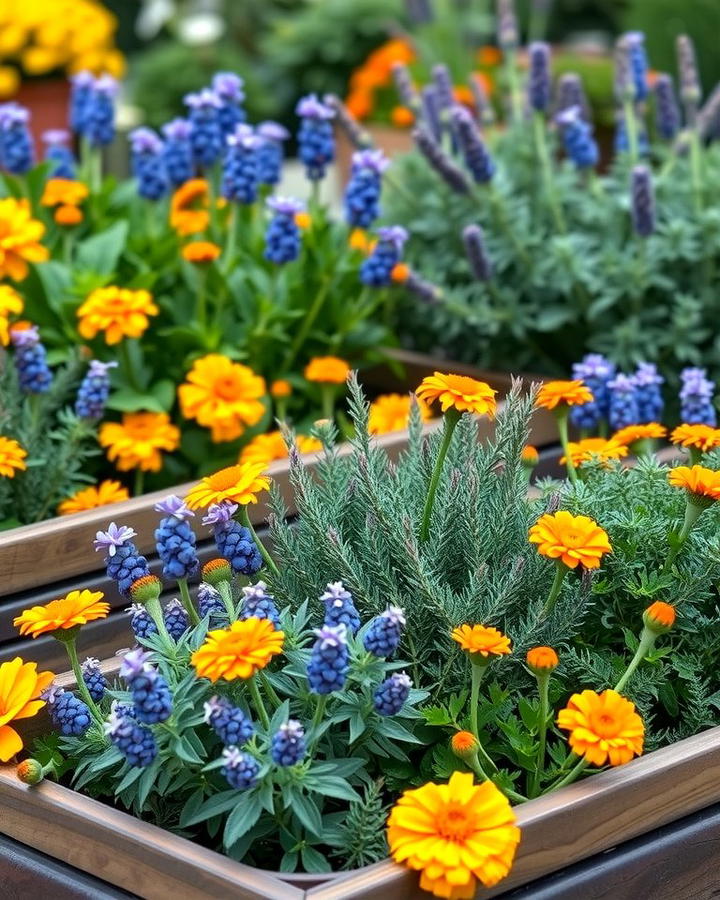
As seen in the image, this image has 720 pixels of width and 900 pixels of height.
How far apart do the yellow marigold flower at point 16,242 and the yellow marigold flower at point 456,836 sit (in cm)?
134

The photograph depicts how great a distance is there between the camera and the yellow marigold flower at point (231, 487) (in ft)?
5.08

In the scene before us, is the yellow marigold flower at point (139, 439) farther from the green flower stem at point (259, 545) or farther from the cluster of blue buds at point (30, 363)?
the green flower stem at point (259, 545)

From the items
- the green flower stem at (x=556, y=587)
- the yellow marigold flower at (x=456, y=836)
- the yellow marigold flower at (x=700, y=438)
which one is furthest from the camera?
the yellow marigold flower at (x=700, y=438)

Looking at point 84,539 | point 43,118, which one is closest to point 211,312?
point 84,539

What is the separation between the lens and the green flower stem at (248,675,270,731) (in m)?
1.42

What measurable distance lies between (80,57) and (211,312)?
123 inches

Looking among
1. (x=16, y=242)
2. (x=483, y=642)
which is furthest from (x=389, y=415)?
(x=483, y=642)

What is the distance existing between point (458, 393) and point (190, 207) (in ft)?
5.45

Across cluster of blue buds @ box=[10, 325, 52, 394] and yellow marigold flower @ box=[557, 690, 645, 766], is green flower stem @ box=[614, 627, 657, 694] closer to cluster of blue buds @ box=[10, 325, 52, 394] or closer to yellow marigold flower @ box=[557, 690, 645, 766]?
yellow marigold flower @ box=[557, 690, 645, 766]

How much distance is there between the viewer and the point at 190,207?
3.07 meters

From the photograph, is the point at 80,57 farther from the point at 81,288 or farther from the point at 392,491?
the point at 392,491

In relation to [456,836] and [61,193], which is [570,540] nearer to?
[456,836]

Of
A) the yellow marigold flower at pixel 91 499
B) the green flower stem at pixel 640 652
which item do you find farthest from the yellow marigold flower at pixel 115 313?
the green flower stem at pixel 640 652

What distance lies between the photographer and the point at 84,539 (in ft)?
6.82
